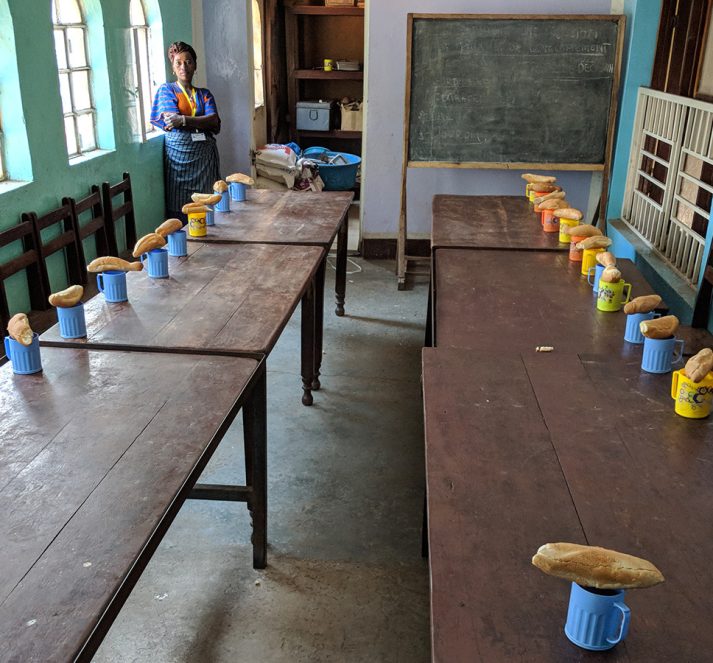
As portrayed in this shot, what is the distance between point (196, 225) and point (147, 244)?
26.6 inches

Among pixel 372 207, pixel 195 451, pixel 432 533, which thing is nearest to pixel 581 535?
pixel 432 533

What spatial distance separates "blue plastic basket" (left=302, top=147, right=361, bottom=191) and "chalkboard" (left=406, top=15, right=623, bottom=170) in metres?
2.14

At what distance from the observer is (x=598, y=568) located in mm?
1187

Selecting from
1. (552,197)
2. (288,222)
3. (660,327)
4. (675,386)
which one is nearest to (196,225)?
(288,222)

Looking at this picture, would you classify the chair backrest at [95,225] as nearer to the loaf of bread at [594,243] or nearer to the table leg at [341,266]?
the table leg at [341,266]

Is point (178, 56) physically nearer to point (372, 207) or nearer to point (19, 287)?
point (372, 207)

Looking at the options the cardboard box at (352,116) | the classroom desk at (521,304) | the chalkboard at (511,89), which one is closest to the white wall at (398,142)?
the chalkboard at (511,89)

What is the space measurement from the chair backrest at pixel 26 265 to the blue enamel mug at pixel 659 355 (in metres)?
3.12

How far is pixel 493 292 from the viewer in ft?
9.70

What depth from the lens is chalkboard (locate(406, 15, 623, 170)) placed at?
17.3 ft


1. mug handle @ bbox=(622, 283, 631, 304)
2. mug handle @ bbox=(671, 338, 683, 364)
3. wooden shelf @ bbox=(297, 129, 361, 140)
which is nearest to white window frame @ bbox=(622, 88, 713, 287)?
mug handle @ bbox=(622, 283, 631, 304)

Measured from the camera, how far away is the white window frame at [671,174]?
3.67 metres

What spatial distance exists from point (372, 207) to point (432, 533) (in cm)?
505

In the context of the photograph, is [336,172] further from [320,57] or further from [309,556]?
[309,556]
